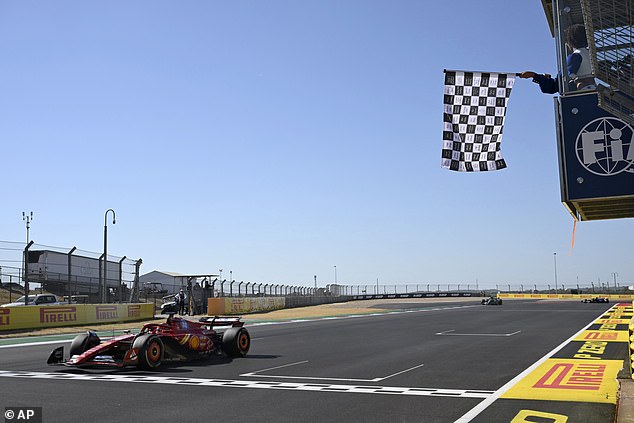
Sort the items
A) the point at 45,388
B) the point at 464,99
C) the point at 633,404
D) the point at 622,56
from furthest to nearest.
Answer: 1. the point at 45,388
2. the point at 464,99
3. the point at 633,404
4. the point at 622,56

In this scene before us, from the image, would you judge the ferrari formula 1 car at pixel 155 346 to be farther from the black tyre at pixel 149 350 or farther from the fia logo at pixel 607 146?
the fia logo at pixel 607 146

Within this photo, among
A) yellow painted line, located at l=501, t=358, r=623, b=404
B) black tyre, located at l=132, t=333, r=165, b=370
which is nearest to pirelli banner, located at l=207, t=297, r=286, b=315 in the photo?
black tyre, located at l=132, t=333, r=165, b=370

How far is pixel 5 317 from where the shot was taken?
74.4ft

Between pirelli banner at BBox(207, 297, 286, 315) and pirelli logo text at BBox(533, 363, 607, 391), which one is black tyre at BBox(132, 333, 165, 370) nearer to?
pirelli logo text at BBox(533, 363, 607, 391)

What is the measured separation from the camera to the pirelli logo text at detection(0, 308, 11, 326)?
22.5 metres

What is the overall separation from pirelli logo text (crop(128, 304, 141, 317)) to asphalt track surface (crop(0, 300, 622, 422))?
529 inches

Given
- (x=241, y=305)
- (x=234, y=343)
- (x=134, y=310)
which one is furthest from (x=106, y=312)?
(x=234, y=343)

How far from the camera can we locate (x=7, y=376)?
11.0 metres

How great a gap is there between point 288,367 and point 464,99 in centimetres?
653

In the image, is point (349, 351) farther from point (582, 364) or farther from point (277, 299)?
point (277, 299)

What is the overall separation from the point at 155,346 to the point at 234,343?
7.68 ft

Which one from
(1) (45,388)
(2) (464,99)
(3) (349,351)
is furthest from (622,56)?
(3) (349,351)
